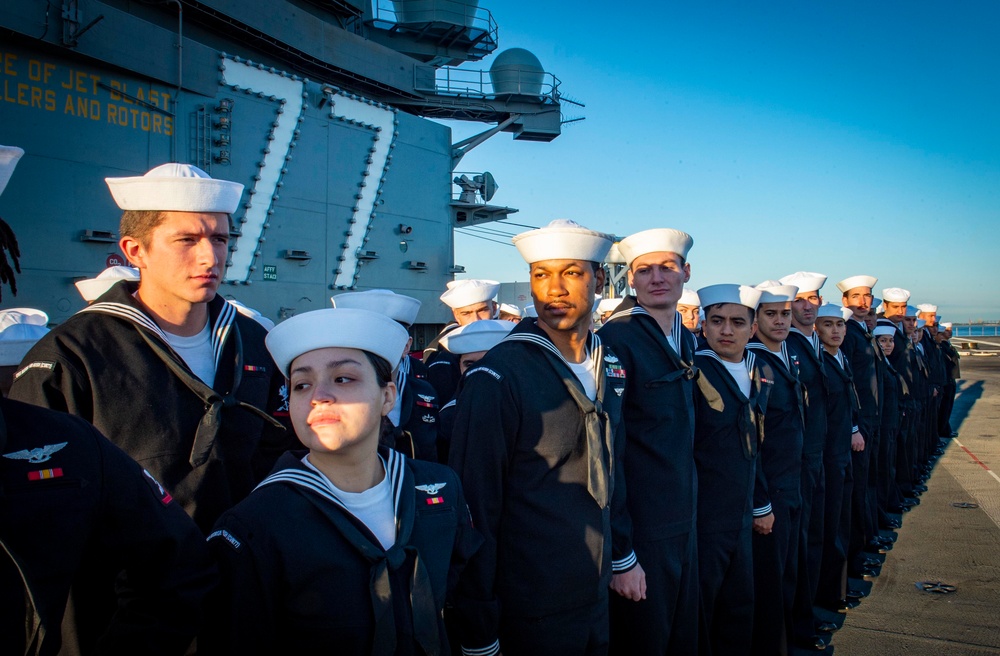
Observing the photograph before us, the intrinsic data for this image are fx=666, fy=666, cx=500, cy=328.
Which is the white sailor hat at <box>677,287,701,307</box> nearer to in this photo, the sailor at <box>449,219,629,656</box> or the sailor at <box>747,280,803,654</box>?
the sailor at <box>747,280,803,654</box>

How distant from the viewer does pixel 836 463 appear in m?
4.75

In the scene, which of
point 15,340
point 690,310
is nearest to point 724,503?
point 15,340

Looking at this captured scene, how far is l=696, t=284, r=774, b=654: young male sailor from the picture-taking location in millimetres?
3105

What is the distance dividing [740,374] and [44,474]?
10.2ft

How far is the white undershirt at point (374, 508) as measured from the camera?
1.62 m

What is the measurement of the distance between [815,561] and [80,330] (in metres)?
4.33

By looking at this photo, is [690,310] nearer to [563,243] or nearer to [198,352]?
[563,243]

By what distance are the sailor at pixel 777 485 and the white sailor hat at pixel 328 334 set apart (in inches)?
100

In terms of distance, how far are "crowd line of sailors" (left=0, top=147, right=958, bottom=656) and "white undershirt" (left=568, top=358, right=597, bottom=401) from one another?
13 mm

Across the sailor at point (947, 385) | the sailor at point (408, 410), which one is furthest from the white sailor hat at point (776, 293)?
the sailor at point (947, 385)

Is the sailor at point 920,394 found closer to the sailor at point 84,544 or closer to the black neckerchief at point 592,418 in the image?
the black neckerchief at point 592,418

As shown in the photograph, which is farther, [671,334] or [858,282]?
[858,282]

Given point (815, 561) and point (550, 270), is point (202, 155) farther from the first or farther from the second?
point (815, 561)

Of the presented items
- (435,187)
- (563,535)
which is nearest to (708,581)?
(563,535)
